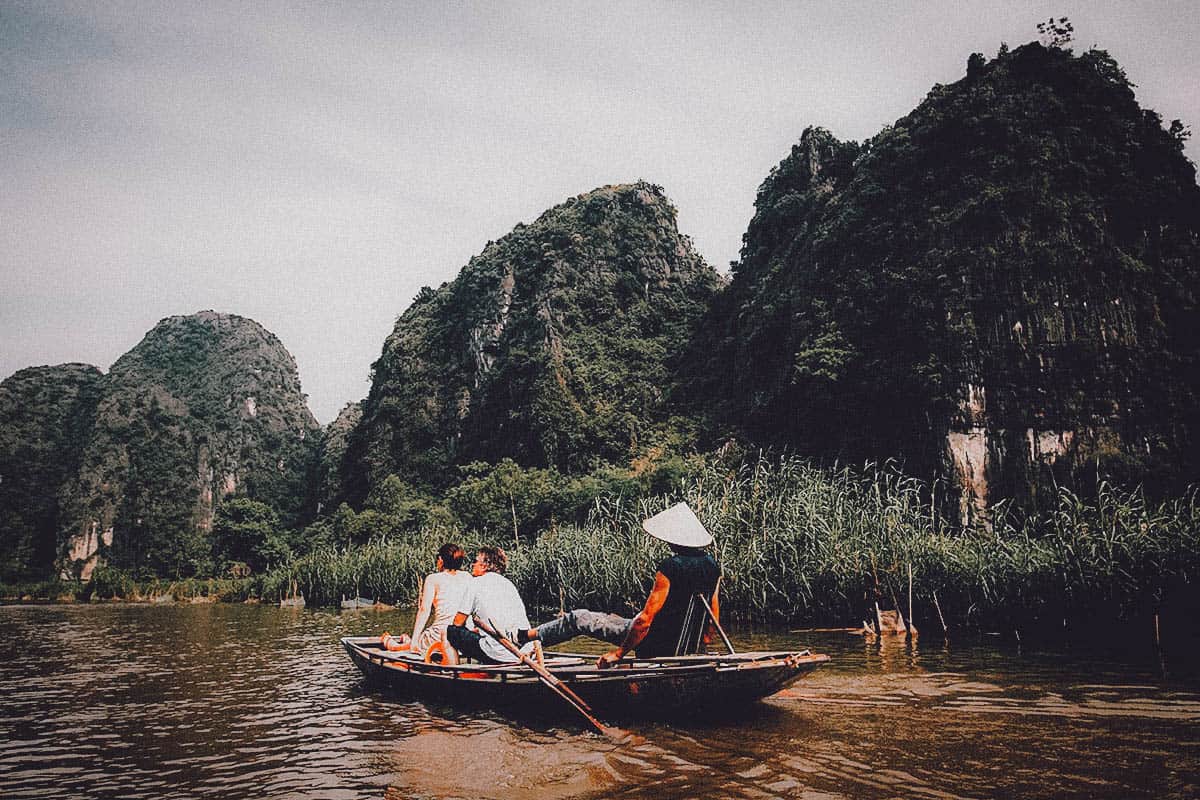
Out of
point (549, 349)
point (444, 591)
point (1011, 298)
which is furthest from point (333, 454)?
point (444, 591)

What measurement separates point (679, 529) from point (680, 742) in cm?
163

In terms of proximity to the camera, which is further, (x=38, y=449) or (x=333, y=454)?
(x=38, y=449)

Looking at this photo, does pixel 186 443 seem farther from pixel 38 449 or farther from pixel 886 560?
pixel 886 560

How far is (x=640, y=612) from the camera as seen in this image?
664cm

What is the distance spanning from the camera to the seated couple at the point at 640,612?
245 inches

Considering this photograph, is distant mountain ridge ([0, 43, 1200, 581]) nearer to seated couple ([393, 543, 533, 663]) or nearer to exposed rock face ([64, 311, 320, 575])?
exposed rock face ([64, 311, 320, 575])

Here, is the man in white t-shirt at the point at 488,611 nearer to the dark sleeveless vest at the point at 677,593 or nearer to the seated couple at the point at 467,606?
the seated couple at the point at 467,606

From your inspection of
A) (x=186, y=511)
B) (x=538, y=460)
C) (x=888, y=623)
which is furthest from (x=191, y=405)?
(x=888, y=623)

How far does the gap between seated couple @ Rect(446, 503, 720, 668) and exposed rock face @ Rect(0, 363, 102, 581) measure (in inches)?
2757

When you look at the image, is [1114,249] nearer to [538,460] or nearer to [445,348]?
[538,460]

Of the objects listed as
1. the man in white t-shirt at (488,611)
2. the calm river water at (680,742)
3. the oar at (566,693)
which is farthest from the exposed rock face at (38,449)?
the oar at (566,693)

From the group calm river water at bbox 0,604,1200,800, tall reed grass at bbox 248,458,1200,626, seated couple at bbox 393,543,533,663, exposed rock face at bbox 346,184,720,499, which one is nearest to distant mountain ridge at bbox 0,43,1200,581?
exposed rock face at bbox 346,184,720,499

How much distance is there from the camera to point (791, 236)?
43.8 metres

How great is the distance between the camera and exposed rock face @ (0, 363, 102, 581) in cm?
6825
